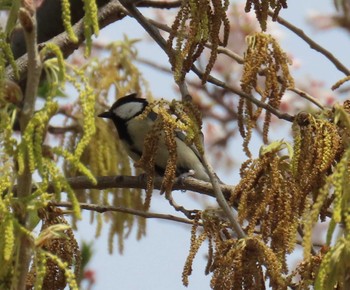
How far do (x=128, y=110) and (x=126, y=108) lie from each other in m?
0.06

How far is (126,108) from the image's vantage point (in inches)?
164

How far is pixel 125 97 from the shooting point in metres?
3.97

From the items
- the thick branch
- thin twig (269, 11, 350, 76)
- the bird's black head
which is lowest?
the thick branch

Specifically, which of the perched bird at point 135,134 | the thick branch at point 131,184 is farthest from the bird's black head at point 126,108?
the thick branch at point 131,184

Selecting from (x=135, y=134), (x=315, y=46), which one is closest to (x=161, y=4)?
(x=315, y=46)

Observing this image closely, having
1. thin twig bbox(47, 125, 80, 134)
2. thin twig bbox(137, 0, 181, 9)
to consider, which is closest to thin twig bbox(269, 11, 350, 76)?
thin twig bbox(137, 0, 181, 9)

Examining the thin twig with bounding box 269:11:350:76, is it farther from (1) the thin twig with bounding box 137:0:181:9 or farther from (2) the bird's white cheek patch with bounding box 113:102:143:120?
(2) the bird's white cheek patch with bounding box 113:102:143:120

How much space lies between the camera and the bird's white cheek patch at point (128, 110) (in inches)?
162

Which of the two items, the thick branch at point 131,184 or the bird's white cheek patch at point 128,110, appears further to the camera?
the bird's white cheek patch at point 128,110

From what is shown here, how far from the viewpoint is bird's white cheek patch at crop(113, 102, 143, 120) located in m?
4.12

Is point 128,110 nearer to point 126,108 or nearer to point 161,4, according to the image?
point 126,108

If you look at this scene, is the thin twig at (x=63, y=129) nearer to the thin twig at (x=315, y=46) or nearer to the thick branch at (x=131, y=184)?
the thick branch at (x=131, y=184)

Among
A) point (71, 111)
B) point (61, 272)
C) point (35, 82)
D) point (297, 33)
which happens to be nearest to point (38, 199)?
point (35, 82)

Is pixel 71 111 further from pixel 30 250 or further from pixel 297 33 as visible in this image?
pixel 30 250
